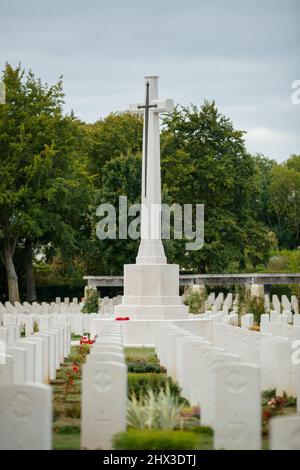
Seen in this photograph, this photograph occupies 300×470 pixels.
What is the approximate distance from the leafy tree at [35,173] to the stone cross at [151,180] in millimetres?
19068

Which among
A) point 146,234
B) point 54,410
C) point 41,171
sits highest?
point 41,171

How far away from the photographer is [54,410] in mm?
12961

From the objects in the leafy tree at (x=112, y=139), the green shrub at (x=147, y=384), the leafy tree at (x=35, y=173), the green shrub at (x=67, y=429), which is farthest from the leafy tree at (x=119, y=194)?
the green shrub at (x=67, y=429)

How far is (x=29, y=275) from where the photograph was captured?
51500 mm

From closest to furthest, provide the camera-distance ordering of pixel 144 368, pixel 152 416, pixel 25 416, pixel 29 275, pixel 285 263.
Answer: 1. pixel 25 416
2. pixel 152 416
3. pixel 144 368
4. pixel 29 275
5. pixel 285 263

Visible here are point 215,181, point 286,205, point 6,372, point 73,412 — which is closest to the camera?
point 6,372

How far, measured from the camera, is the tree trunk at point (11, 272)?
1921 inches

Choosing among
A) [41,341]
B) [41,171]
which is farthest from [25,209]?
[41,341]

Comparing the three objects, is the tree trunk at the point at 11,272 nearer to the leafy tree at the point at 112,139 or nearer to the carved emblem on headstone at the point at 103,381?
the leafy tree at the point at 112,139

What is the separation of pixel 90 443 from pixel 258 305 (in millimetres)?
26006

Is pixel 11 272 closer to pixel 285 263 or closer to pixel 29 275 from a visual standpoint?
pixel 29 275

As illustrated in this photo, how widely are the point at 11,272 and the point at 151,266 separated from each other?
2200 cm

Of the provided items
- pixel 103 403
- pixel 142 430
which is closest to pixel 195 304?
pixel 103 403
